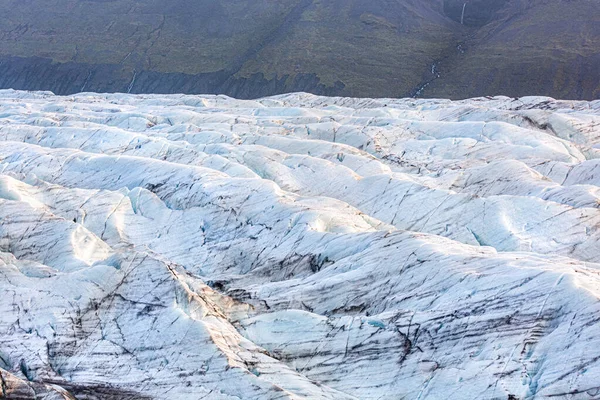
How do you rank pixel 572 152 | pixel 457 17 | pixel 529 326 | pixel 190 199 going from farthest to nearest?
pixel 457 17, pixel 572 152, pixel 190 199, pixel 529 326

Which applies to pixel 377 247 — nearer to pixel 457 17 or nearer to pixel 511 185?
pixel 511 185

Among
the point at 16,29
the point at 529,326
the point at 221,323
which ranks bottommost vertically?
the point at 16,29

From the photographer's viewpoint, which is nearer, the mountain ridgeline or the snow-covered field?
the snow-covered field

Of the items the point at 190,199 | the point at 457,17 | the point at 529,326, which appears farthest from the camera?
the point at 457,17

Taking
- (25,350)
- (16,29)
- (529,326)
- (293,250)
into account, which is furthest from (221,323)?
(16,29)

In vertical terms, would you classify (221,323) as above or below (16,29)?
above
